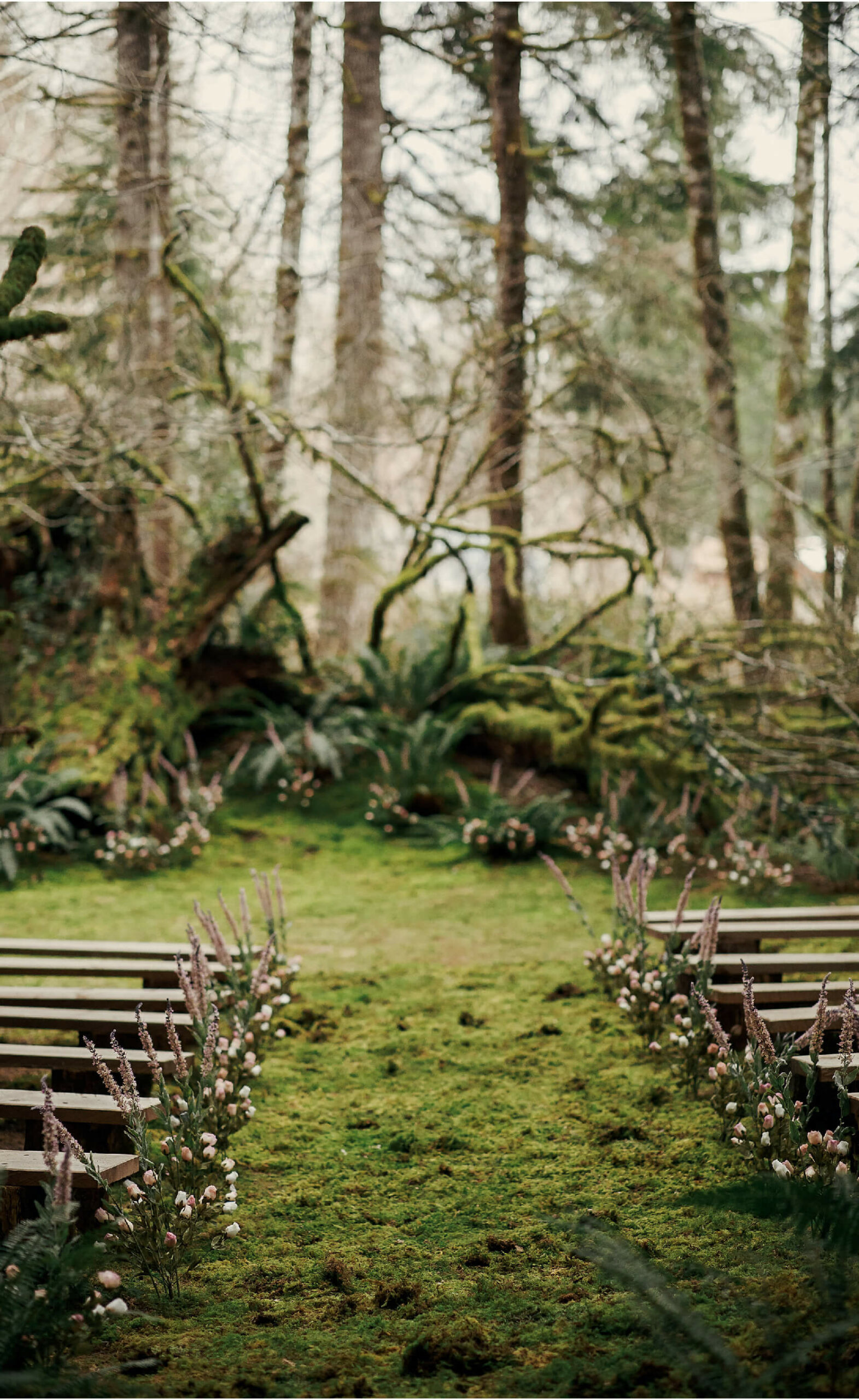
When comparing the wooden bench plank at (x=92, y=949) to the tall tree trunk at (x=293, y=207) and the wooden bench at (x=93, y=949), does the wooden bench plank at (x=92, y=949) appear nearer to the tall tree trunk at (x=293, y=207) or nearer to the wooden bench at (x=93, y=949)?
the wooden bench at (x=93, y=949)

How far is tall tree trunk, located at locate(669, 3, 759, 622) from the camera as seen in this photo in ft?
26.7

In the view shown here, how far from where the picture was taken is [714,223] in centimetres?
846

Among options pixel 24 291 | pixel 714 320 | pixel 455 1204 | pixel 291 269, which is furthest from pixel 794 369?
pixel 455 1204

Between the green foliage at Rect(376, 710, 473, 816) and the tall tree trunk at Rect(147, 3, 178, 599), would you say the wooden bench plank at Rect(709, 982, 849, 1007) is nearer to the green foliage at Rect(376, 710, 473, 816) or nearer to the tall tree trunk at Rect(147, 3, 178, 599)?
the green foliage at Rect(376, 710, 473, 816)

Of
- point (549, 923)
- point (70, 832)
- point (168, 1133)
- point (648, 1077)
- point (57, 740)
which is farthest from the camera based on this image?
point (57, 740)

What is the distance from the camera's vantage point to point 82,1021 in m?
3.18

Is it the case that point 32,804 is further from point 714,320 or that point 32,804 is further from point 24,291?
point 714,320

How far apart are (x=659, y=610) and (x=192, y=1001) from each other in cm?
697

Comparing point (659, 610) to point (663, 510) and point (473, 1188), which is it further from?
point (473, 1188)

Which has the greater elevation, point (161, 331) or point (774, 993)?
point (161, 331)

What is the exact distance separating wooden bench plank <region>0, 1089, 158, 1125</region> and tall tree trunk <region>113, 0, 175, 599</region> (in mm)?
4754

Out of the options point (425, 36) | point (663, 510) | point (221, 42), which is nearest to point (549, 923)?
point (221, 42)

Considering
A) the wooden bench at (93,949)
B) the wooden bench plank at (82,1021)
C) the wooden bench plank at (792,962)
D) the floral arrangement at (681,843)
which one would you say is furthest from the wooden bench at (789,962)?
the floral arrangement at (681,843)

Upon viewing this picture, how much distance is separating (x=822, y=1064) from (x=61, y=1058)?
210 centimetres
